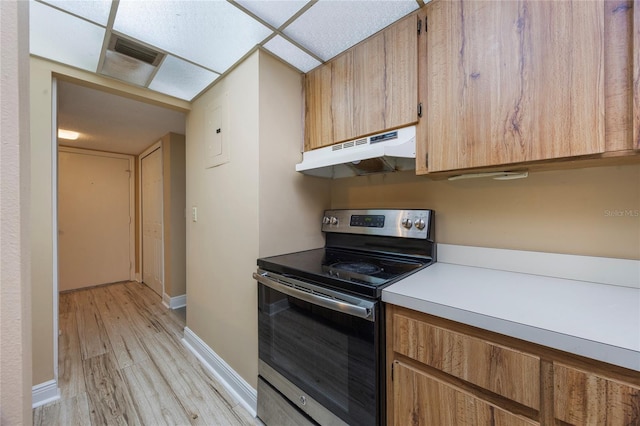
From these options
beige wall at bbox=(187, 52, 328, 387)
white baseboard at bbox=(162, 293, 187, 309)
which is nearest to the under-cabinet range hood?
beige wall at bbox=(187, 52, 328, 387)

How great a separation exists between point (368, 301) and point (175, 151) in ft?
10.4

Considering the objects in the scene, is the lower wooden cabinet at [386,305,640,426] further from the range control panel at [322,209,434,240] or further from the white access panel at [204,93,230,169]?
the white access panel at [204,93,230,169]

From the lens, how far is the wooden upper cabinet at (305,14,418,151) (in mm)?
1221

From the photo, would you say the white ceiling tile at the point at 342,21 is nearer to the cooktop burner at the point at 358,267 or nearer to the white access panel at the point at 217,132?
the white access panel at the point at 217,132

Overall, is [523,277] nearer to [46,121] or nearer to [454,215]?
[454,215]

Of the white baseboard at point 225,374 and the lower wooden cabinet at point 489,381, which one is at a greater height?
the lower wooden cabinet at point 489,381

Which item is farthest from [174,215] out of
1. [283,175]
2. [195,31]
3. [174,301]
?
[195,31]

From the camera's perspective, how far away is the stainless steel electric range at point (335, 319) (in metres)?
0.96

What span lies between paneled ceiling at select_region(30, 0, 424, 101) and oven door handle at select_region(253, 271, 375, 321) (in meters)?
1.28

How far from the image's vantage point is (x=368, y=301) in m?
0.95

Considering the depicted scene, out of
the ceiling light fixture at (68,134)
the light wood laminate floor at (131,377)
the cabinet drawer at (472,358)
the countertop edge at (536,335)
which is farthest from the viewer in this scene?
the ceiling light fixture at (68,134)

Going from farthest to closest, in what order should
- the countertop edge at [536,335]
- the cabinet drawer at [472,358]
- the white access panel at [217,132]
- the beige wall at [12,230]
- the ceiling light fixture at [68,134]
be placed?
the ceiling light fixture at [68,134], the white access panel at [217,132], the cabinet drawer at [472,358], the countertop edge at [536,335], the beige wall at [12,230]

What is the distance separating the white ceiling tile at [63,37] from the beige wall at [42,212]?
111 mm

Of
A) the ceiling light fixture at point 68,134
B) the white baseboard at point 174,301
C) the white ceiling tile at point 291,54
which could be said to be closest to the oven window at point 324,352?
the white ceiling tile at point 291,54
